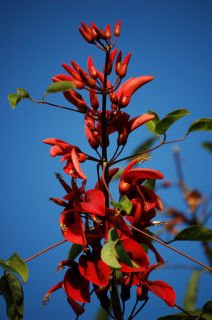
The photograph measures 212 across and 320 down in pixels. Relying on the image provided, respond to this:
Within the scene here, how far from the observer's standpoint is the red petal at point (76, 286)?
0.61 m

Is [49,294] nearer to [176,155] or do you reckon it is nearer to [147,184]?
[147,184]

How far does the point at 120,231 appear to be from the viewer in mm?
596

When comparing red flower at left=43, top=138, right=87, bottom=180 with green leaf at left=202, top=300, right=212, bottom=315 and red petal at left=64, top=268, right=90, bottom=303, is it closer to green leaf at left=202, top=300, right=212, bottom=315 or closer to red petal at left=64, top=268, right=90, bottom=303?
red petal at left=64, top=268, right=90, bottom=303

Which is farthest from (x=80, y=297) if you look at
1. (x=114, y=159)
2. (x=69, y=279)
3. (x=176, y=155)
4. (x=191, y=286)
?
(x=176, y=155)

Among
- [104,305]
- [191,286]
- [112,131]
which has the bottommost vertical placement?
[191,286]

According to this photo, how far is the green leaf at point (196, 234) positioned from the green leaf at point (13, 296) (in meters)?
0.30

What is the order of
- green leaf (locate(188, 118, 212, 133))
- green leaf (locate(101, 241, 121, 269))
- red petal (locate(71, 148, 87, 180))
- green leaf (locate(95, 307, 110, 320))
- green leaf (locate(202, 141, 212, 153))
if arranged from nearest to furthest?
green leaf (locate(101, 241, 121, 269)) → red petal (locate(71, 148, 87, 180)) → green leaf (locate(188, 118, 212, 133)) → green leaf (locate(95, 307, 110, 320)) → green leaf (locate(202, 141, 212, 153))

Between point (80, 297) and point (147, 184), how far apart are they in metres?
0.29

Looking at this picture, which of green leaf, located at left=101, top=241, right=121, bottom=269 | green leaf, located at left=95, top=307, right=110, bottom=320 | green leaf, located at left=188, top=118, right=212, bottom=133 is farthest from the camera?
green leaf, located at left=95, top=307, right=110, bottom=320

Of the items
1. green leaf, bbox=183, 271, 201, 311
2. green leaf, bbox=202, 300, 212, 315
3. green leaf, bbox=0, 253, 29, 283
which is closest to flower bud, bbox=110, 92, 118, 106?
green leaf, bbox=0, 253, 29, 283

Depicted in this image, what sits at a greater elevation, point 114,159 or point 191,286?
point 114,159

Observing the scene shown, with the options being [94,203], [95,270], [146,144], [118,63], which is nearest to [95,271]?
[95,270]

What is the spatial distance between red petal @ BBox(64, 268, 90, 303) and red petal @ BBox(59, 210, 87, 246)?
0.07 metres

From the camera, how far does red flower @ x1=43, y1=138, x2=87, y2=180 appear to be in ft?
1.97
